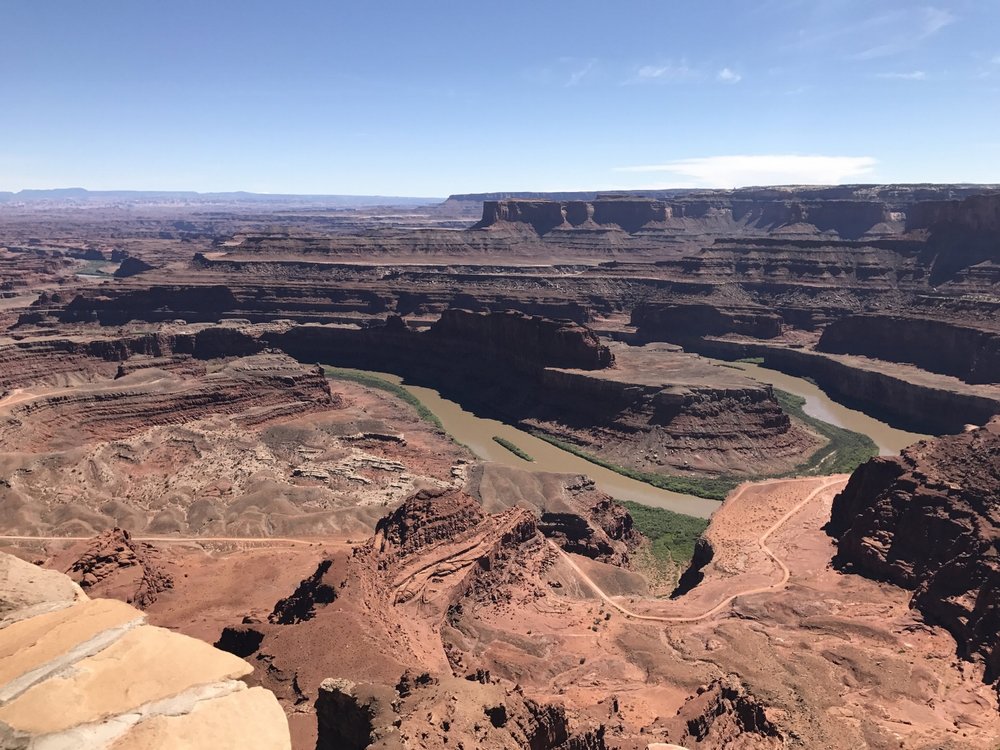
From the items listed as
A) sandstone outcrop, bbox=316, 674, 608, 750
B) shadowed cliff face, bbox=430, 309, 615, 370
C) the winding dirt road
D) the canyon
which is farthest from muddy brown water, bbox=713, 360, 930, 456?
sandstone outcrop, bbox=316, 674, 608, 750

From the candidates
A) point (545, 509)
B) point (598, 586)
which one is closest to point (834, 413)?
point (545, 509)

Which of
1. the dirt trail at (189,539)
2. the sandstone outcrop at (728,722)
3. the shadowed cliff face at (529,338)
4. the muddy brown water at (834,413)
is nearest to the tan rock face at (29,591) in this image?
the sandstone outcrop at (728,722)

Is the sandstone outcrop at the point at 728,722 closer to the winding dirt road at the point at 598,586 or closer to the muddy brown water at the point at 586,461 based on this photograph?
the winding dirt road at the point at 598,586

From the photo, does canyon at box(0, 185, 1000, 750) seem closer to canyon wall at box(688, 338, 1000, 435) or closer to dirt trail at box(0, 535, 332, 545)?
dirt trail at box(0, 535, 332, 545)

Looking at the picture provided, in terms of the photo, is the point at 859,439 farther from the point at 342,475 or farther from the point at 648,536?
the point at 342,475

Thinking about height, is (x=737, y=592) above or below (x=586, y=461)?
above

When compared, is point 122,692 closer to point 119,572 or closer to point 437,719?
point 437,719

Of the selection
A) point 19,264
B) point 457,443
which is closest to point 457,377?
point 457,443
